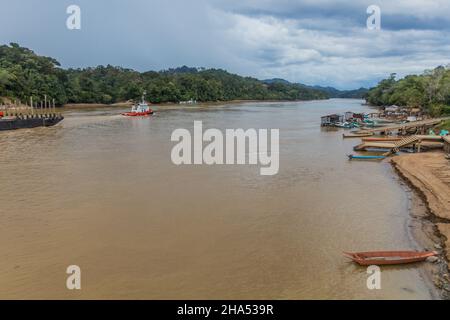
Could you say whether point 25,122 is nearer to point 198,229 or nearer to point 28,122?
point 28,122

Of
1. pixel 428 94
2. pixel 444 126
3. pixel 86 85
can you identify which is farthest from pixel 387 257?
Result: pixel 86 85

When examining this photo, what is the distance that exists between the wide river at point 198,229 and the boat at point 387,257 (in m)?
0.20

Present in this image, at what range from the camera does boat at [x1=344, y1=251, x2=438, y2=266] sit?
1107 centimetres

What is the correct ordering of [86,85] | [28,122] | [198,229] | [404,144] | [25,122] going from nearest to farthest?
[198,229], [404,144], [25,122], [28,122], [86,85]

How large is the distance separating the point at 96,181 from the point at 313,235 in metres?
12.0

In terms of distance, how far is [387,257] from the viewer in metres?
11.2

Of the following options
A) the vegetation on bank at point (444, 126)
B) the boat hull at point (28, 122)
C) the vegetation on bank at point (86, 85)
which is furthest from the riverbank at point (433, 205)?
the vegetation on bank at point (86, 85)

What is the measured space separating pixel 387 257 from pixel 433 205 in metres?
5.99

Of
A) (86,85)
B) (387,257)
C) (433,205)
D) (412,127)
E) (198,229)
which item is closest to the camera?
(387,257)

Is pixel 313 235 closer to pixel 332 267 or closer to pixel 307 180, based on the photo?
pixel 332 267

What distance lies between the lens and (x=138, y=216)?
15.4 meters

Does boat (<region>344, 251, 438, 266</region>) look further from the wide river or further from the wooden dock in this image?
the wooden dock

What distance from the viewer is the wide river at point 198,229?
10.2m

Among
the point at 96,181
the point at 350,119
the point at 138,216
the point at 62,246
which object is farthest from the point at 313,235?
the point at 350,119
